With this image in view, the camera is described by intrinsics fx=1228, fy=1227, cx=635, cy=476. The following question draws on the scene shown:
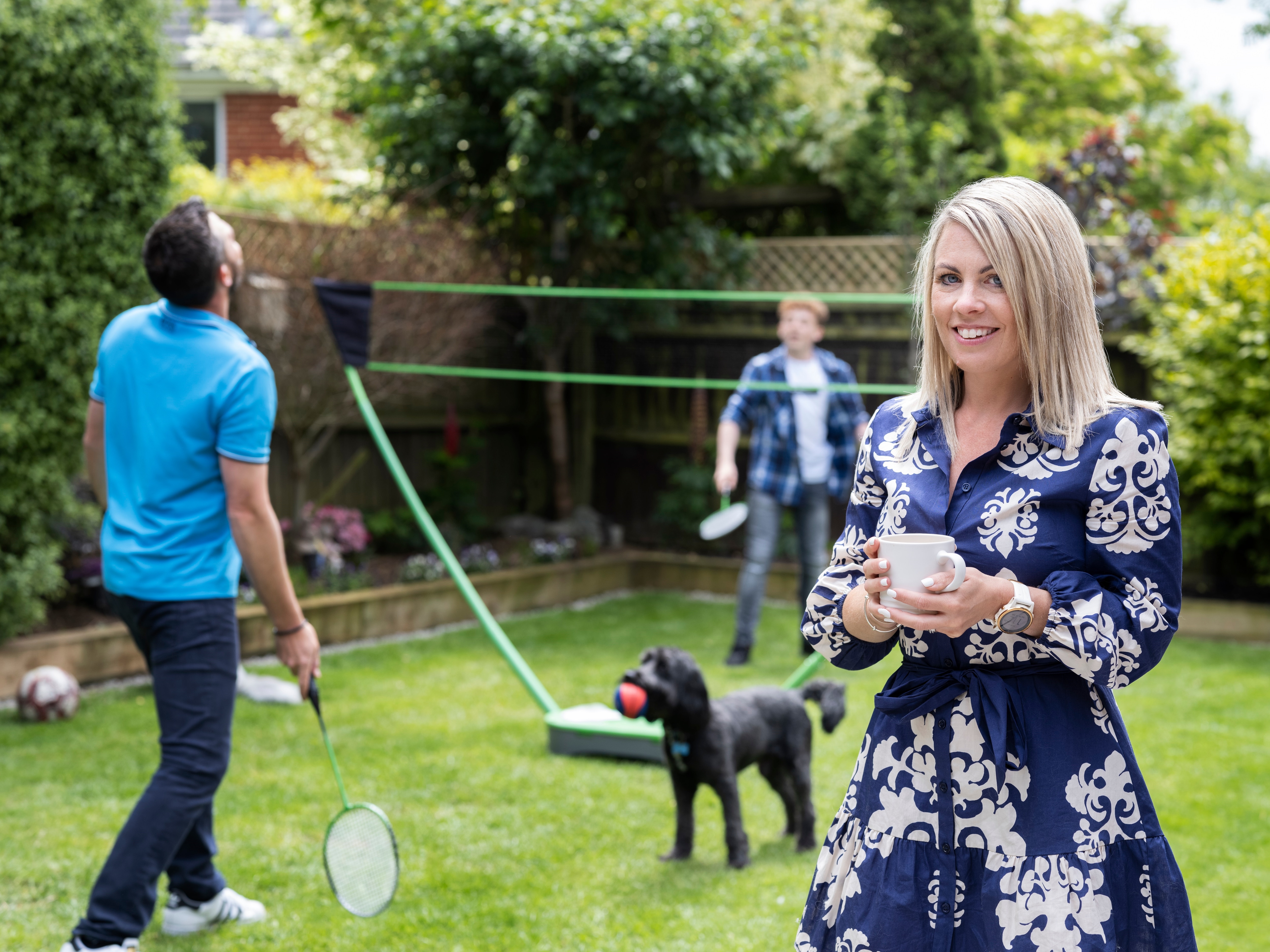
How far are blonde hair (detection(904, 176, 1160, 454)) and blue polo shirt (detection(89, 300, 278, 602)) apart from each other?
1791 millimetres

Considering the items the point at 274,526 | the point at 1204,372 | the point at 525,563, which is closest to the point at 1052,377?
the point at 274,526

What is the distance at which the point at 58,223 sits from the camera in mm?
5480

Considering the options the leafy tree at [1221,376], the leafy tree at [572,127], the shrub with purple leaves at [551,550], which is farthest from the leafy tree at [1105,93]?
the shrub with purple leaves at [551,550]

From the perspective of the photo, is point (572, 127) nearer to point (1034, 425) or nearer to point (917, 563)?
point (1034, 425)

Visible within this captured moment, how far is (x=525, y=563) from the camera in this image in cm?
840

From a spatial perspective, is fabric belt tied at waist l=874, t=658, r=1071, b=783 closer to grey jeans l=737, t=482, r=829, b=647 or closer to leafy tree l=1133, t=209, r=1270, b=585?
grey jeans l=737, t=482, r=829, b=647

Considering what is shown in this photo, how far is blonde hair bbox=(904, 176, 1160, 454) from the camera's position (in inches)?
66.4

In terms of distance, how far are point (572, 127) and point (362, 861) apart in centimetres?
607

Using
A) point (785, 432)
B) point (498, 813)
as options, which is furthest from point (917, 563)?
point (785, 432)

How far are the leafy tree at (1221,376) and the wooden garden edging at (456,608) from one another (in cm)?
44

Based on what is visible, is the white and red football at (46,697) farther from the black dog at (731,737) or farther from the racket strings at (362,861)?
the black dog at (731,737)

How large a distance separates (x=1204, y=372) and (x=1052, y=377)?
5779 mm

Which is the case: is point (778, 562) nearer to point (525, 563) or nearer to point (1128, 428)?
point (525, 563)

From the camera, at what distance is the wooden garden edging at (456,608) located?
574 cm
